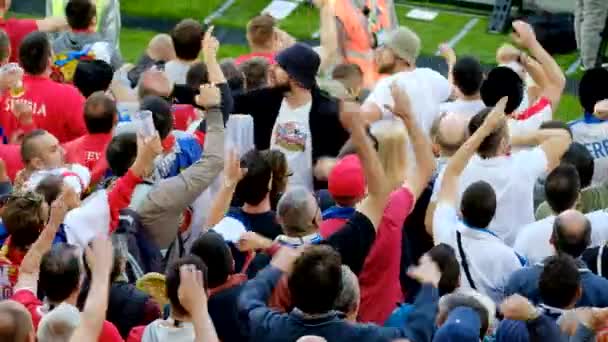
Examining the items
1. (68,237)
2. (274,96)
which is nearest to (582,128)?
(274,96)

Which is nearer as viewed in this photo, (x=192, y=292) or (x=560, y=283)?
(x=192, y=292)

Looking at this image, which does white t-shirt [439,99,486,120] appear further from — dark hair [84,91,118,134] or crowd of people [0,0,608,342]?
dark hair [84,91,118,134]

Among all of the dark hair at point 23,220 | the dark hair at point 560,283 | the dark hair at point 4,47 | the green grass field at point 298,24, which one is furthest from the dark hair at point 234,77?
the green grass field at point 298,24

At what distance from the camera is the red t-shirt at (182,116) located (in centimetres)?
853

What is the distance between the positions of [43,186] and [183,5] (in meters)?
8.54

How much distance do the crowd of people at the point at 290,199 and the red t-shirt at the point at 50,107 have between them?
0.01m

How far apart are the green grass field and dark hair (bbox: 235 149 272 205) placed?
6.95 m

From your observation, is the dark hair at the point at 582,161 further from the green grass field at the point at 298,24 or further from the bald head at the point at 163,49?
the green grass field at the point at 298,24

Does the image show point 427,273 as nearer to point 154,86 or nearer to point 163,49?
point 154,86

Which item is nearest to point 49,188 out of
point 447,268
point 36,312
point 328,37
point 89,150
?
point 89,150

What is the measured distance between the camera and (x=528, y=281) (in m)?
6.24

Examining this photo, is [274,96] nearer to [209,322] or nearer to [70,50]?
[70,50]

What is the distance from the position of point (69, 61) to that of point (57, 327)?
4619 millimetres

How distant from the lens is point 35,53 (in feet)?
28.7
